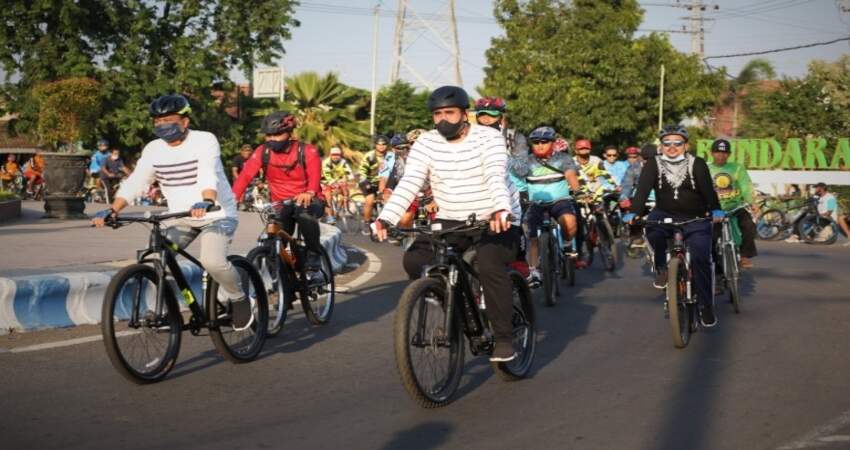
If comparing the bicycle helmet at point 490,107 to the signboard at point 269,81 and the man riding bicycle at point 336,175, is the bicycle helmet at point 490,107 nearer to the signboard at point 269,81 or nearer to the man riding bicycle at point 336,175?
the man riding bicycle at point 336,175

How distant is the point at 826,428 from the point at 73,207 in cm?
1828

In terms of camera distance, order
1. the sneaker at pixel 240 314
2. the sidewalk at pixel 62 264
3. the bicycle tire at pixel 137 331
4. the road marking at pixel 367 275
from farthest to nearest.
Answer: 1. the road marking at pixel 367 275
2. the sidewalk at pixel 62 264
3. the sneaker at pixel 240 314
4. the bicycle tire at pixel 137 331

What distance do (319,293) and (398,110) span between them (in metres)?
50.6

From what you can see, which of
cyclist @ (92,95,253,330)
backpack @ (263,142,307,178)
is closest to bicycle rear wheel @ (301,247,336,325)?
backpack @ (263,142,307,178)

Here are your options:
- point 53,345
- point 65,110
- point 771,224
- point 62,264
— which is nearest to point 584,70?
point 771,224

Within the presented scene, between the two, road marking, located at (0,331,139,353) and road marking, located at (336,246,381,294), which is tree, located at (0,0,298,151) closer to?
road marking, located at (336,246,381,294)

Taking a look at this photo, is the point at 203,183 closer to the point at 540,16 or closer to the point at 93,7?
the point at 93,7

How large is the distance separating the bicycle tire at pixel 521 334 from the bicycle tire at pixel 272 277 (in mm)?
2335

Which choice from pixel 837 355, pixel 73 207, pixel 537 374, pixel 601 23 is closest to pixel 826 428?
pixel 537 374

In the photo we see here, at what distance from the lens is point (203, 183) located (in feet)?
26.2

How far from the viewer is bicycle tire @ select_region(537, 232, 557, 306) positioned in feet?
40.0

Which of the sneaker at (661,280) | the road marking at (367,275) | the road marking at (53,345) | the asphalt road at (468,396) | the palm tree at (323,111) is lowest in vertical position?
the road marking at (367,275)

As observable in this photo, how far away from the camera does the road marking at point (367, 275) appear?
44.7ft

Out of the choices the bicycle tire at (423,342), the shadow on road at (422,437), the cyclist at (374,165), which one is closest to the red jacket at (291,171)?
the bicycle tire at (423,342)
